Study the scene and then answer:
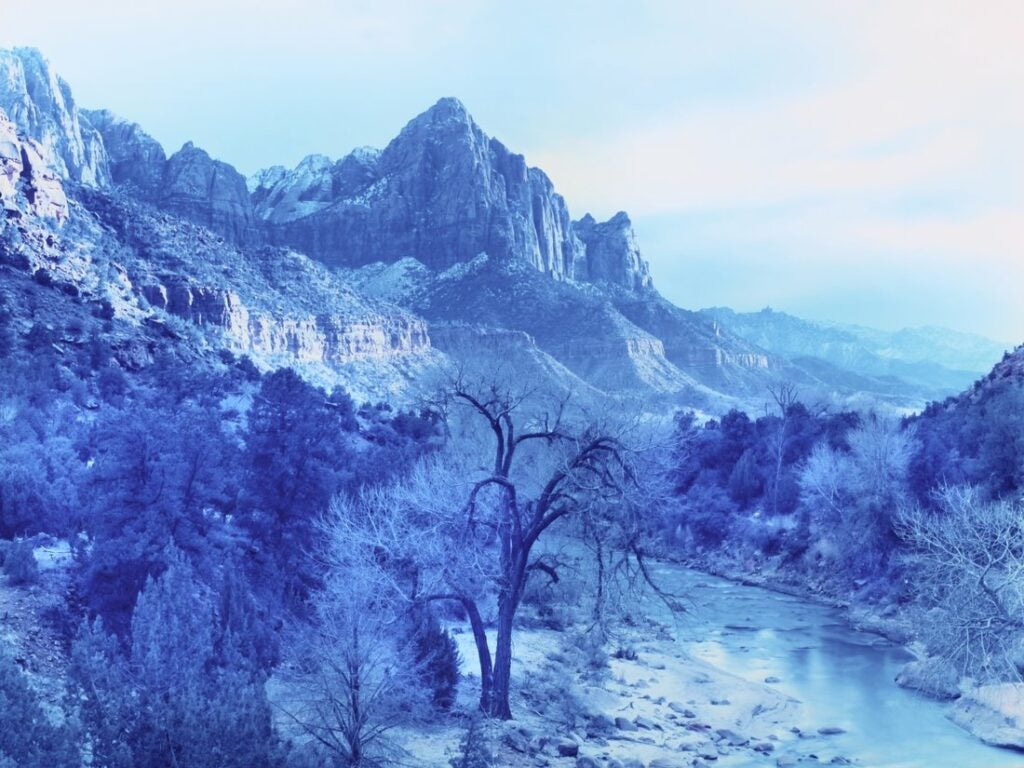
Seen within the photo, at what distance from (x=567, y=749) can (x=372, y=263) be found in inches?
4464

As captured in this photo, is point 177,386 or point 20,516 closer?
point 20,516

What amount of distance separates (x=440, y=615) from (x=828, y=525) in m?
17.8

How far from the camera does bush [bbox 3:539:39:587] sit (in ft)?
41.7

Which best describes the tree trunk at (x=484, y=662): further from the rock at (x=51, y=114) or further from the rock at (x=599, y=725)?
the rock at (x=51, y=114)

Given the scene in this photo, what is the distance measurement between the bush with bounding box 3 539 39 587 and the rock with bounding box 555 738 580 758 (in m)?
7.56

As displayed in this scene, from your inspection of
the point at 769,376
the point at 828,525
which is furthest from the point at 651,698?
the point at 769,376

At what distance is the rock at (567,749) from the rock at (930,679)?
7.60 m

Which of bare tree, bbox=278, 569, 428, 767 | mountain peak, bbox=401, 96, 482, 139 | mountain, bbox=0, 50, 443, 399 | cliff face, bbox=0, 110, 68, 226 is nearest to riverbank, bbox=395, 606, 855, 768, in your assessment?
bare tree, bbox=278, 569, 428, 767

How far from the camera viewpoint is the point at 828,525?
32094 millimetres

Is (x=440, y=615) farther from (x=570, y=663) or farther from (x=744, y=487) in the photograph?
(x=744, y=487)

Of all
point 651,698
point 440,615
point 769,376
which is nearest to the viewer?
point 651,698

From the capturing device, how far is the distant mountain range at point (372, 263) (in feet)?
162

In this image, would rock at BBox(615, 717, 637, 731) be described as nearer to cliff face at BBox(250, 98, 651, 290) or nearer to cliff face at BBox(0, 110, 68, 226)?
cliff face at BBox(0, 110, 68, 226)

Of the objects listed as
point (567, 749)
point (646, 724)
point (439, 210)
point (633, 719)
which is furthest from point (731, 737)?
point (439, 210)
